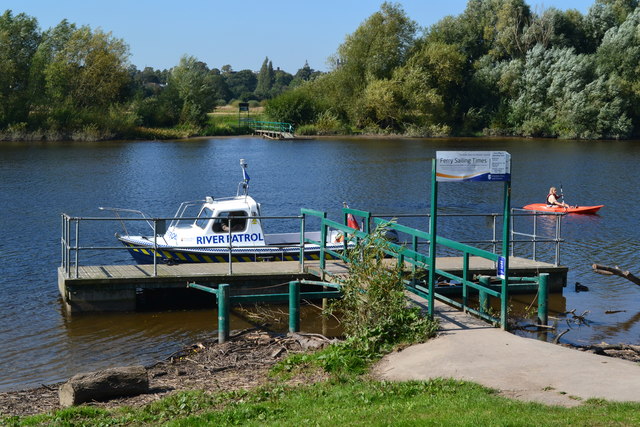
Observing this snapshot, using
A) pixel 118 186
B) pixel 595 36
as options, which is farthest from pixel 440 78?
pixel 118 186

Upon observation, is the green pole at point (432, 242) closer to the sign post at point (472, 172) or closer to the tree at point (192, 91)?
the sign post at point (472, 172)

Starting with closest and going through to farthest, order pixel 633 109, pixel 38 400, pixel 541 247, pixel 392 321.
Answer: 1. pixel 38 400
2. pixel 392 321
3. pixel 541 247
4. pixel 633 109

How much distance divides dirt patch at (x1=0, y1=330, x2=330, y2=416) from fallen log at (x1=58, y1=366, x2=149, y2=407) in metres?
0.12


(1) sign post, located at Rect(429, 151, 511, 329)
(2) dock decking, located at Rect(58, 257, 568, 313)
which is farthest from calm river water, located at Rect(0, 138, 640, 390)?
(1) sign post, located at Rect(429, 151, 511, 329)

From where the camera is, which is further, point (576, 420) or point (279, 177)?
point (279, 177)

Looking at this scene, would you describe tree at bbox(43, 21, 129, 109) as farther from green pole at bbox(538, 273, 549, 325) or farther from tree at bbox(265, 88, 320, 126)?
green pole at bbox(538, 273, 549, 325)

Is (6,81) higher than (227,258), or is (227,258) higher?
(6,81)

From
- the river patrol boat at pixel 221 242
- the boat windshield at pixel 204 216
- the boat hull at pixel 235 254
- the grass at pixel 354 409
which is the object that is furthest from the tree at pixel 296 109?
the grass at pixel 354 409

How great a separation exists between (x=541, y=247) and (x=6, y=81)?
2914 inches

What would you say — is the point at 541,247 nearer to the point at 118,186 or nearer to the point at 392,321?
the point at 392,321

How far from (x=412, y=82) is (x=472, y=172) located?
247 feet

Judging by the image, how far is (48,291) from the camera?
21.1 metres

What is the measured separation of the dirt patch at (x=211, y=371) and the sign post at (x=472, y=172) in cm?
264

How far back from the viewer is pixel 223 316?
15.2m
